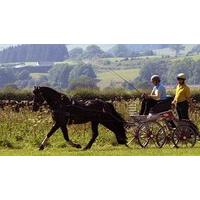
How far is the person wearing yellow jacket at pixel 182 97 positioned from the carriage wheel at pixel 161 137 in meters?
0.67

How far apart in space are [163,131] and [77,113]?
220cm

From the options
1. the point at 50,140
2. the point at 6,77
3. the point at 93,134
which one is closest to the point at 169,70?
the point at 93,134

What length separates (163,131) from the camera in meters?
15.5

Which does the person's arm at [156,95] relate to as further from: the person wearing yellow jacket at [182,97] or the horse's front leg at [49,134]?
the horse's front leg at [49,134]

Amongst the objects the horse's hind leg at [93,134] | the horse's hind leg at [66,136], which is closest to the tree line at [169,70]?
the horse's hind leg at [93,134]

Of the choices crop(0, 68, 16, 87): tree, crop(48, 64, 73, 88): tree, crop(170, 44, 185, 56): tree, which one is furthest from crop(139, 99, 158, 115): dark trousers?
A: crop(0, 68, 16, 87): tree

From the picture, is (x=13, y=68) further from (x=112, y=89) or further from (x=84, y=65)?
(x=112, y=89)

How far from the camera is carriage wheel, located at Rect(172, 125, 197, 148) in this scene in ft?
51.0

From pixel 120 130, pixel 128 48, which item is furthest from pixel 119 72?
pixel 120 130

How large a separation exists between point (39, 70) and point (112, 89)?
11.8 feet

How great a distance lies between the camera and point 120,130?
52.0 ft

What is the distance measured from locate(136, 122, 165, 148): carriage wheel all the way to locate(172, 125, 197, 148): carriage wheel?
1.36 ft

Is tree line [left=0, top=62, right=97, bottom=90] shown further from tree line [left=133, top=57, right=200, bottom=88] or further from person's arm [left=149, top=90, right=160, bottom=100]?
person's arm [left=149, top=90, right=160, bottom=100]

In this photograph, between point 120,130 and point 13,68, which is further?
point 13,68
